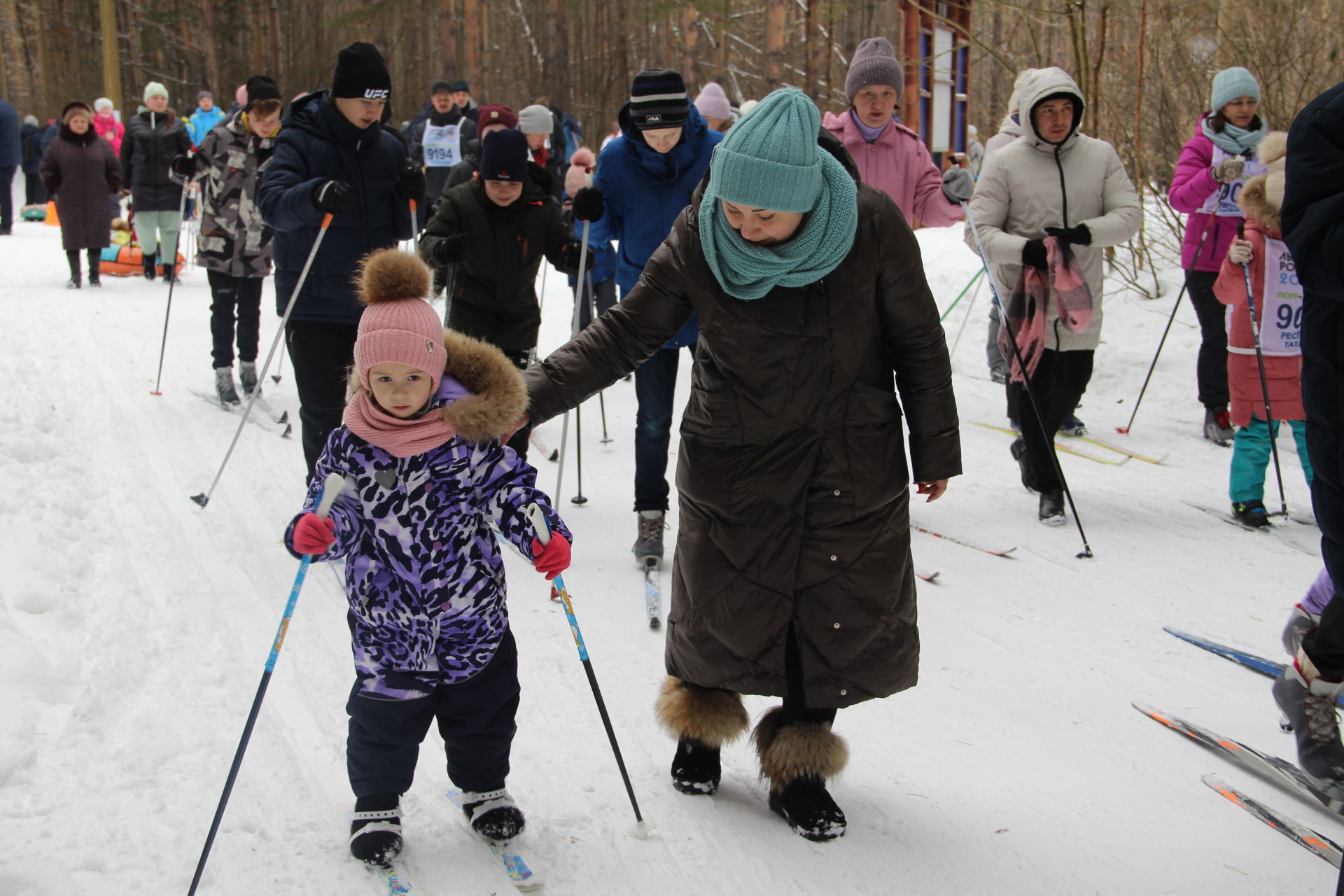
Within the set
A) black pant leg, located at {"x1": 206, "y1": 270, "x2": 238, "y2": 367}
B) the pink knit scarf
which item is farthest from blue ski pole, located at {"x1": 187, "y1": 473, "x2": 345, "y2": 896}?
black pant leg, located at {"x1": 206, "y1": 270, "x2": 238, "y2": 367}

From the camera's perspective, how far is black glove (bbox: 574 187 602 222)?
5020 mm

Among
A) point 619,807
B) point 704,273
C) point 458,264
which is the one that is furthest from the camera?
point 458,264

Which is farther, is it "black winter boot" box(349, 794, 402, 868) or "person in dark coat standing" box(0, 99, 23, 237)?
"person in dark coat standing" box(0, 99, 23, 237)

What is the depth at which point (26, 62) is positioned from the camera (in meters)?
33.0

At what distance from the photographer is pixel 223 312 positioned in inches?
287

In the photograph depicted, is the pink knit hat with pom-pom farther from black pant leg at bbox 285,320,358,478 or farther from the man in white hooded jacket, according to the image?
black pant leg at bbox 285,320,358,478

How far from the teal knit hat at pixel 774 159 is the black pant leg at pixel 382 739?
1.41 meters

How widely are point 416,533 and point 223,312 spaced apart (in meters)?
5.40

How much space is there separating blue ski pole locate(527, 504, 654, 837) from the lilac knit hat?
1.33 feet

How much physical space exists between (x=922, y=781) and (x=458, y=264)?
3.17 m

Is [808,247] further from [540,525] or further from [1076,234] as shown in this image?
[1076,234]

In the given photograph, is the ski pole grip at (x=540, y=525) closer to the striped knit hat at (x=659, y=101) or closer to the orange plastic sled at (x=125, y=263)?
the striped knit hat at (x=659, y=101)

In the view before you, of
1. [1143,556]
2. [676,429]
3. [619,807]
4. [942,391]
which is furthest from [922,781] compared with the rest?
[676,429]

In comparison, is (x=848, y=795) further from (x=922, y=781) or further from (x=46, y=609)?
(x=46, y=609)
